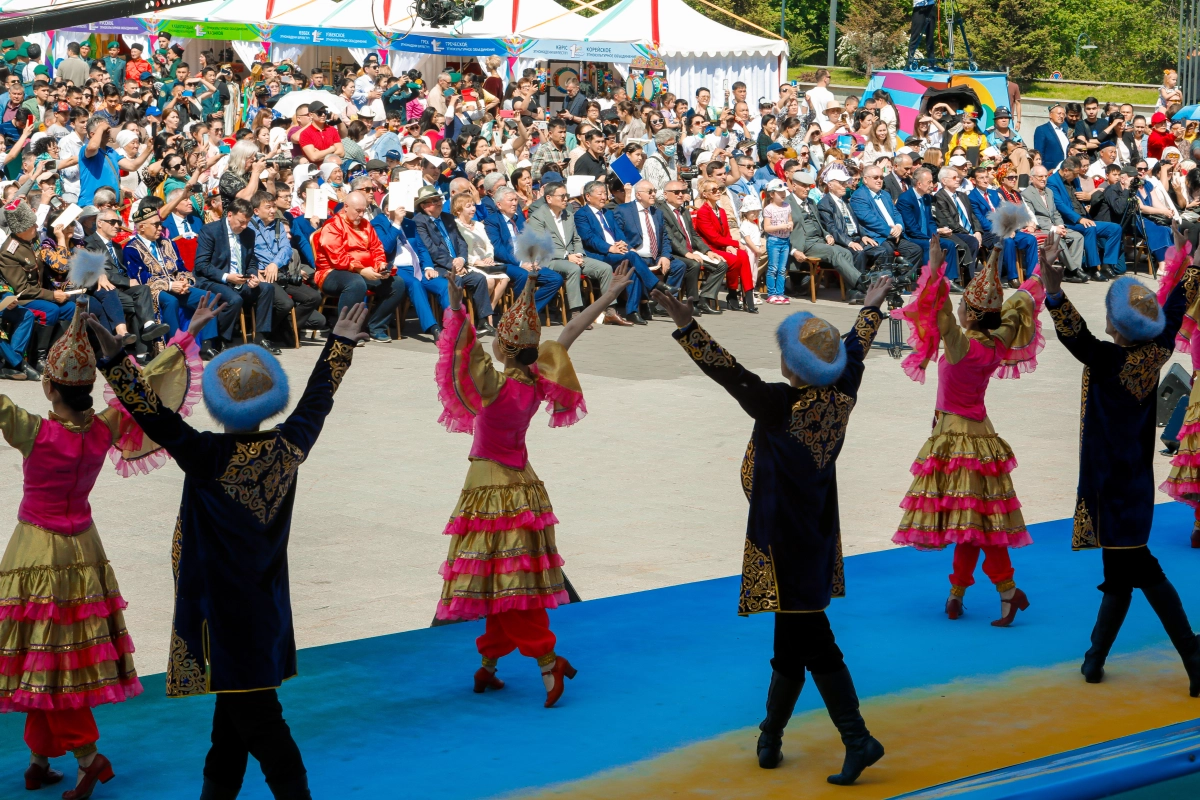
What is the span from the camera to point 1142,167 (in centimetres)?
1845

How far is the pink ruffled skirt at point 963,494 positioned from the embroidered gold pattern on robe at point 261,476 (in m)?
2.97

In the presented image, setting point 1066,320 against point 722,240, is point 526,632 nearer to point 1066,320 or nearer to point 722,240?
point 1066,320

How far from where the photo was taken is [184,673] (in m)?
4.17

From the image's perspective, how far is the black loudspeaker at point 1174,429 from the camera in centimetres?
955

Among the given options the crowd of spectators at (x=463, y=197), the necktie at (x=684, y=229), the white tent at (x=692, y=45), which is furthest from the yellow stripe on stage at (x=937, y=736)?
the white tent at (x=692, y=45)

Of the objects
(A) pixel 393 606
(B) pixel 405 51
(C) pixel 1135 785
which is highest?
(B) pixel 405 51

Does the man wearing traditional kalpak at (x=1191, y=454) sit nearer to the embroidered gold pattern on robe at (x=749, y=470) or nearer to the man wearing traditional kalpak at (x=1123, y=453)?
the man wearing traditional kalpak at (x=1123, y=453)

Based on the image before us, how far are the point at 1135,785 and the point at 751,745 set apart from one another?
194cm

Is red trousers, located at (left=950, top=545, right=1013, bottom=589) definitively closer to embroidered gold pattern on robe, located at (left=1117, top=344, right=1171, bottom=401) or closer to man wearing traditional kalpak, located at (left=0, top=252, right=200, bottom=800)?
embroidered gold pattern on robe, located at (left=1117, top=344, right=1171, bottom=401)

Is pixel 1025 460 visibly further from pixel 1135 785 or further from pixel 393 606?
pixel 1135 785

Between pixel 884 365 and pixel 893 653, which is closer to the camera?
pixel 893 653

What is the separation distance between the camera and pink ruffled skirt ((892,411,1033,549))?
616 cm

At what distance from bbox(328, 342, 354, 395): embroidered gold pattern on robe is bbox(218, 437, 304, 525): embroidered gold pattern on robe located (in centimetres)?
31

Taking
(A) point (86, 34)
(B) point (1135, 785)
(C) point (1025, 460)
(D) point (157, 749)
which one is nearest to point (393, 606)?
(D) point (157, 749)
